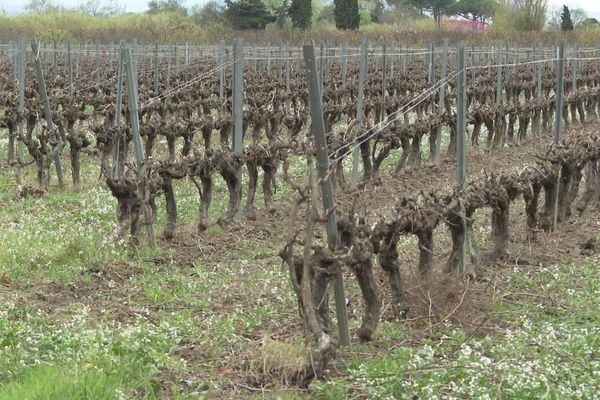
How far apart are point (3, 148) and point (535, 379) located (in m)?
15.1

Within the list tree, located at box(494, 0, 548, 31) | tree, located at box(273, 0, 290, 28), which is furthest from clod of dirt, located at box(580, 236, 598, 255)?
tree, located at box(494, 0, 548, 31)

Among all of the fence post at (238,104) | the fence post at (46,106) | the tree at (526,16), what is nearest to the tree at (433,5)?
the tree at (526,16)

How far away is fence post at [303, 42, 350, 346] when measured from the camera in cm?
697

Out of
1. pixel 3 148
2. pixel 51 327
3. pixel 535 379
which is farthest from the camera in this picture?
pixel 3 148

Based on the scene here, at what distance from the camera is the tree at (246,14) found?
64562 mm

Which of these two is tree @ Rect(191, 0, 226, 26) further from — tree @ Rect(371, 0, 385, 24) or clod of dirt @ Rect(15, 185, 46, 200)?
clod of dirt @ Rect(15, 185, 46, 200)

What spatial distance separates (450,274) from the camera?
866cm

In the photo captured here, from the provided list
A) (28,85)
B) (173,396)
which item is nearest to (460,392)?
(173,396)

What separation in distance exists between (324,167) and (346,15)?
63597mm

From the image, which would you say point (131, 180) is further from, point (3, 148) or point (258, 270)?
point (3, 148)

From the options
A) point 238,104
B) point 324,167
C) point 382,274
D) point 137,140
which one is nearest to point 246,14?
point 238,104

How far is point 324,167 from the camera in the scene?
6.93m

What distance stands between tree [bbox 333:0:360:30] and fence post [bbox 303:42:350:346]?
62.9 meters

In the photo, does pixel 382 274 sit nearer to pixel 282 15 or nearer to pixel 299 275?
pixel 299 275
